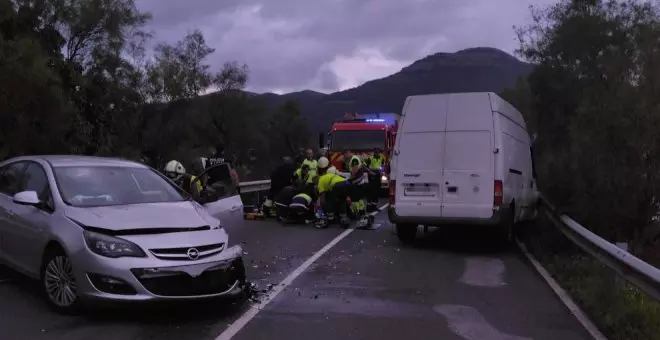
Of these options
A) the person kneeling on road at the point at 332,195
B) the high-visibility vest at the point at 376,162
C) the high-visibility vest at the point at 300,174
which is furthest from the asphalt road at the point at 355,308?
the high-visibility vest at the point at 376,162

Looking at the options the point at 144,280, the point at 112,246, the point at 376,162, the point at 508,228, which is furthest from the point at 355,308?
the point at 376,162

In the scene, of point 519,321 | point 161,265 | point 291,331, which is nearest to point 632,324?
point 519,321

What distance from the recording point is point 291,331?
20.1 feet

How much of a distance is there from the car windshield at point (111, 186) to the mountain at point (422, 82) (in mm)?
97703

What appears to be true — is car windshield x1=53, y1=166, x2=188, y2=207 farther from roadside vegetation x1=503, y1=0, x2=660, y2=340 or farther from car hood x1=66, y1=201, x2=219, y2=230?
roadside vegetation x1=503, y1=0, x2=660, y2=340

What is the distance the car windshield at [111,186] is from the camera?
702 centimetres

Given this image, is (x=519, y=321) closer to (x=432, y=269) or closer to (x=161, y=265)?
(x=432, y=269)

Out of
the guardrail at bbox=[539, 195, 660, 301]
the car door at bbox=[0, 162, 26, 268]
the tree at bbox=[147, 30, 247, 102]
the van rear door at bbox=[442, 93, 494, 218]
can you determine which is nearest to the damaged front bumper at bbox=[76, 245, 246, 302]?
the car door at bbox=[0, 162, 26, 268]

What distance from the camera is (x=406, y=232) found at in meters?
12.1

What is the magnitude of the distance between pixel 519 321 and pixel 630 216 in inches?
217

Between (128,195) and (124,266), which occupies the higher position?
(128,195)

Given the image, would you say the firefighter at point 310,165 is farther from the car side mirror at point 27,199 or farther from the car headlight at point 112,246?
the car headlight at point 112,246

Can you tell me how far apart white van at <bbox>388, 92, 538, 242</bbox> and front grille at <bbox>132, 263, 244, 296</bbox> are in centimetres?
532

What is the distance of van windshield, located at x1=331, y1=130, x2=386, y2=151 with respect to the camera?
23.8m
